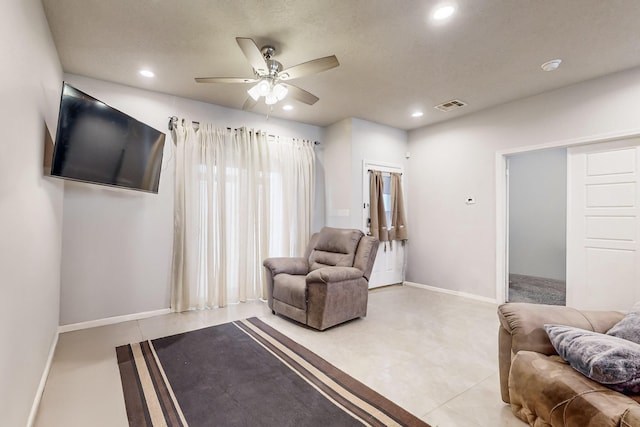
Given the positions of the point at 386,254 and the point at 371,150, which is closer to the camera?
the point at 371,150

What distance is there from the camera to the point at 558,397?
4.32 ft

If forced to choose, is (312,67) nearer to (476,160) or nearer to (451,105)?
(451,105)

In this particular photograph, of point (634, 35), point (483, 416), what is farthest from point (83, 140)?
point (634, 35)

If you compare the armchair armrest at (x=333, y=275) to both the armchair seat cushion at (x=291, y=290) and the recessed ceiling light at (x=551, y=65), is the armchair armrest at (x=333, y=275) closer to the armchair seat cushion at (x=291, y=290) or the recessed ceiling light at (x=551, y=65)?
the armchair seat cushion at (x=291, y=290)

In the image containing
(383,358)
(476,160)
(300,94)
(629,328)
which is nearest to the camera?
(629,328)

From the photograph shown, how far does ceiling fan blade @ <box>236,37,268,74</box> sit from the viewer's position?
201cm

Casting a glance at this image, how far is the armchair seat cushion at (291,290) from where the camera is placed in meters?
3.05

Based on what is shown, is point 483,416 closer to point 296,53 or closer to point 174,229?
point 296,53

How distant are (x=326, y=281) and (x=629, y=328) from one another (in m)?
2.07

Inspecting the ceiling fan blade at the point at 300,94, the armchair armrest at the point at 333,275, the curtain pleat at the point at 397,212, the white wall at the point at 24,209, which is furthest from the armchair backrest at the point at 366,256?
the white wall at the point at 24,209

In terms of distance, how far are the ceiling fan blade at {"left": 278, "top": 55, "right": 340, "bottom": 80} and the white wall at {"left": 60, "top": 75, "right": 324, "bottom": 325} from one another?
1.92 meters

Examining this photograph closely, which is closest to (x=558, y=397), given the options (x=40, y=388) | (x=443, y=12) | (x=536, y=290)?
(x=443, y=12)

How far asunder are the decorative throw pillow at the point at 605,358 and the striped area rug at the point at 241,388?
34.2 inches

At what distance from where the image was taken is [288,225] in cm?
434
